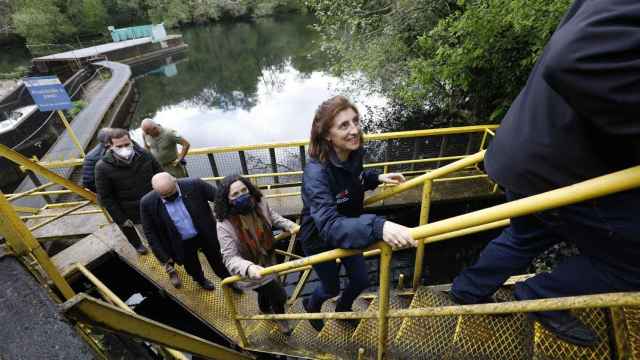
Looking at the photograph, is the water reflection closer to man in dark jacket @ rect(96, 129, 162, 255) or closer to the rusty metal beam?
man in dark jacket @ rect(96, 129, 162, 255)

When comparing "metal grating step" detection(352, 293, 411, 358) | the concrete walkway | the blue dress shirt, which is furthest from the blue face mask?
the concrete walkway

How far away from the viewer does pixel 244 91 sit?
1858 centimetres

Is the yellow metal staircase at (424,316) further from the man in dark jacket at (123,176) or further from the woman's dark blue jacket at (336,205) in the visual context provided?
the man in dark jacket at (123,176)

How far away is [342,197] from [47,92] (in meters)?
7.78

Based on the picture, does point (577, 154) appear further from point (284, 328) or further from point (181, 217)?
point (181, 217)

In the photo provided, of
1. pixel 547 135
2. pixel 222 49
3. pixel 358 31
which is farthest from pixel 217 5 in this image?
pixel 547 135

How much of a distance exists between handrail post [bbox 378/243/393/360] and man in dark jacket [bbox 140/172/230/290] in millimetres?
2097

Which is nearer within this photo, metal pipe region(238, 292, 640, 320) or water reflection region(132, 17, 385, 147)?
metal pipe region(238, 292, 640, 320)

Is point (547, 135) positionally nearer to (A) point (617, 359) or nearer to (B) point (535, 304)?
(B) point (535, 304)

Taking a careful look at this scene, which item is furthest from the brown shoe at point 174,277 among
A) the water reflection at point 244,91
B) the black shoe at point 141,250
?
the water reflection at point 244,91

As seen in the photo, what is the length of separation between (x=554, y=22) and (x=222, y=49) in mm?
31092

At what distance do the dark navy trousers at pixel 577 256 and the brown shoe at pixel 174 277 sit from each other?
3036mm

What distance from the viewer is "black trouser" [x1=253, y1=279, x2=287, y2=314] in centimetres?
278

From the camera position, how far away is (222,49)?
3002 centimetres
